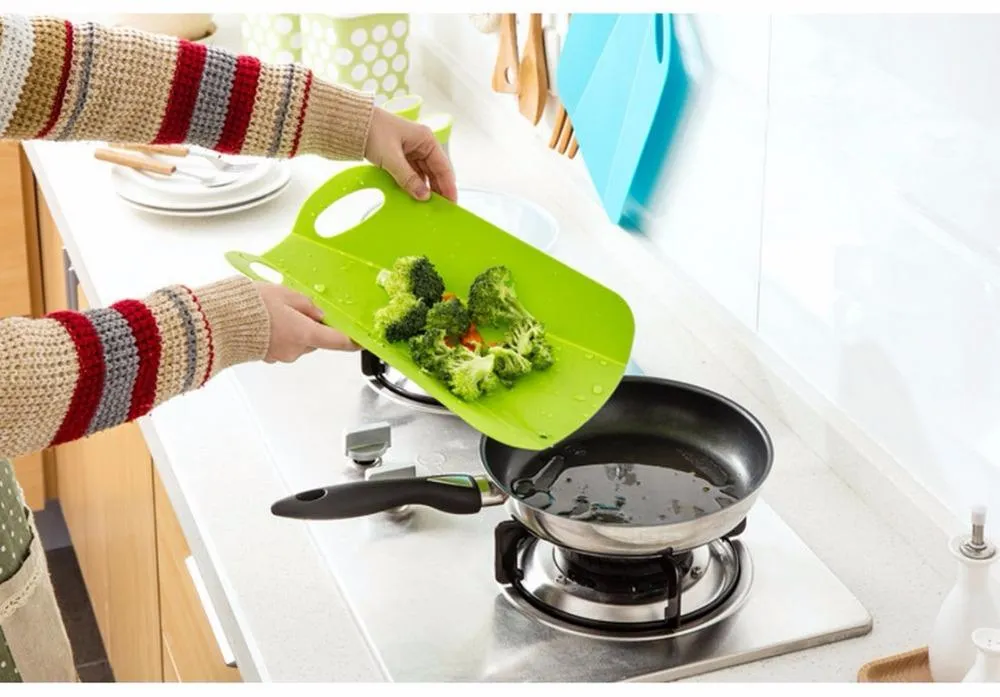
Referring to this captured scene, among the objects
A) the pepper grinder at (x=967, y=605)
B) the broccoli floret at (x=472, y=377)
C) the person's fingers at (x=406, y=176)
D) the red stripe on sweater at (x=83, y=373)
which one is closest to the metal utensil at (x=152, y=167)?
the person's fingers at (x=406, y=176)

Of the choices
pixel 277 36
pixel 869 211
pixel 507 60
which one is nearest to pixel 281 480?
pixel 869 211

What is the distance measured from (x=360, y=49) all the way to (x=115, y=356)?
45.2 inches

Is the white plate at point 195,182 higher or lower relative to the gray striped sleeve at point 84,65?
lower

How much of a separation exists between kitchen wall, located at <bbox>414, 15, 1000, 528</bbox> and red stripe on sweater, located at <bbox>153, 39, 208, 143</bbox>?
0.57m

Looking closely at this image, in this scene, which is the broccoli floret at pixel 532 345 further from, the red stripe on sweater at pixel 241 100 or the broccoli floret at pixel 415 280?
the red stripe on sweater at pixel 241 100

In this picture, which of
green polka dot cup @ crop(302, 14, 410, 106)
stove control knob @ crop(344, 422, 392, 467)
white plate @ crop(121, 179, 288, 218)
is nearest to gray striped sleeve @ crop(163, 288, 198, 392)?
stove control knob @ crop(344, 422, 392, 467)

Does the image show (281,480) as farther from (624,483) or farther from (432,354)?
(624,483)

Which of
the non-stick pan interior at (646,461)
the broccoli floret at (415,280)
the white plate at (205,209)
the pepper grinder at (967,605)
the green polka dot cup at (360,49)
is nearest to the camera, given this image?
the pepper grinder at (967,605)

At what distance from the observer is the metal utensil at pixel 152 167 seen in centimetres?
207

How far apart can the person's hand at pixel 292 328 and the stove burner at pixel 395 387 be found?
234 mm

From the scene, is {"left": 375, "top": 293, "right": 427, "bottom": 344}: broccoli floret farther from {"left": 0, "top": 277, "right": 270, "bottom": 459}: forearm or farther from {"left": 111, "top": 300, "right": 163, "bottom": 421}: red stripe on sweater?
{"left": 111, "top": 300, "right": 163, "bottom": 421}: red stripe on sweater

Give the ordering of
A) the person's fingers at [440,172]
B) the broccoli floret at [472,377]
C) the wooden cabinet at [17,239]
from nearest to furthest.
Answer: the broccoli floret at [472,377], the person's fingers at [440,172], the wooden cabinet at [17,239]

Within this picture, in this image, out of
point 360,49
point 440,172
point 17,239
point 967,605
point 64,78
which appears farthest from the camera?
point 17,239

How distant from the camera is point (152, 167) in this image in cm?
208
